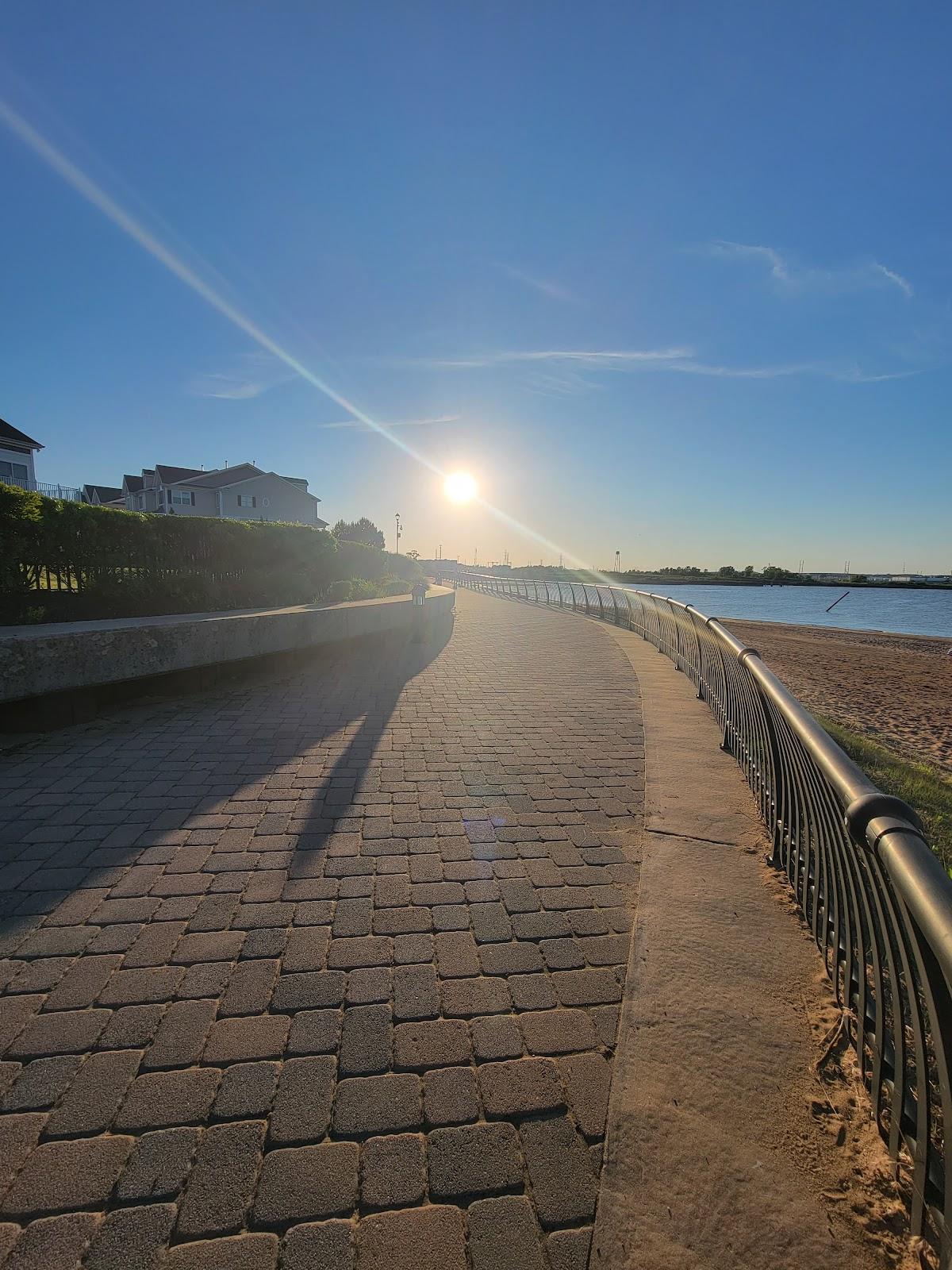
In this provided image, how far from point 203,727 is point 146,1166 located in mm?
4503

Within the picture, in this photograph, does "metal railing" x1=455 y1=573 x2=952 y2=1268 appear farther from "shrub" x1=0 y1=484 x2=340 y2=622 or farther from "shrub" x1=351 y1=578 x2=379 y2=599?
"shrub" x1=351 y1=578 x2=379 y2=599

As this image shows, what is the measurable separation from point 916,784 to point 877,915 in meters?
4.98

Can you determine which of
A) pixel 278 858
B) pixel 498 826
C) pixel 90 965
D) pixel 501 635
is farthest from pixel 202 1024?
pixel 501 635

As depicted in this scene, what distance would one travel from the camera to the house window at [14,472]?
33.1 metres

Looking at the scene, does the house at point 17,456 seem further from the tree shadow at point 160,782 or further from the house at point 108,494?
the tree shadow at point 160,782

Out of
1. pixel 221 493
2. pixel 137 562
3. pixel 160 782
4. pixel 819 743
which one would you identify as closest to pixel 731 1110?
pixel 819 743

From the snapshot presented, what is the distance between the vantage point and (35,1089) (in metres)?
1.94

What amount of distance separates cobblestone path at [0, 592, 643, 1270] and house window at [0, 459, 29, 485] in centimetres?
3681

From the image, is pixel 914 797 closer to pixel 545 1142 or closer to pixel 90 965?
pixel 545 1142

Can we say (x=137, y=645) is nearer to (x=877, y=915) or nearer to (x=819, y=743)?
(x=819, y=743)

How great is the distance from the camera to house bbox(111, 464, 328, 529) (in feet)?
172

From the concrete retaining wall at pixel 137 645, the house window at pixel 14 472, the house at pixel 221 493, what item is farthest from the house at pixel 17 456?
the concrete retaining wall at pixel 137 645

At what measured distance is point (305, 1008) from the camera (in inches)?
91.1

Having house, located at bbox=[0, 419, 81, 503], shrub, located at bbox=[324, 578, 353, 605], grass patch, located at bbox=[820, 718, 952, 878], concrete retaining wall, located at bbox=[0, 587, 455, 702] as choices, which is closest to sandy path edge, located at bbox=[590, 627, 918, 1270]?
grass patch, located at bbox=[820, 718, 952, 878]
